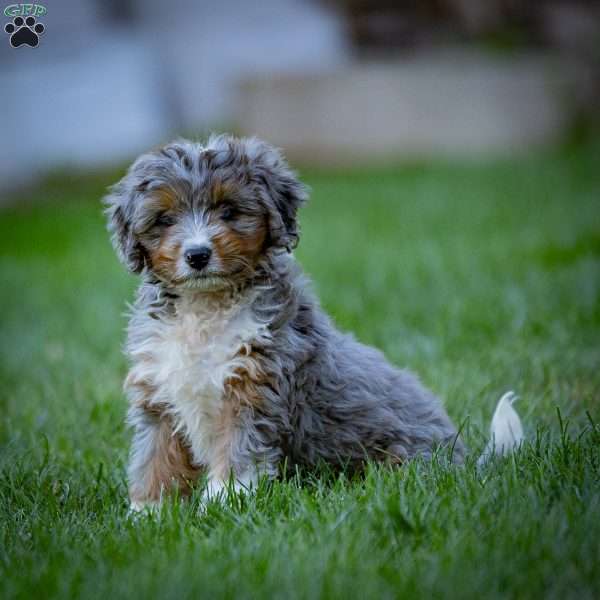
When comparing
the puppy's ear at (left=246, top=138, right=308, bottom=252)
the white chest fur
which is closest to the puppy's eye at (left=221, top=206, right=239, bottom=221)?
the puppy's ear at (left=246, top=138, right=308, bottom=252)

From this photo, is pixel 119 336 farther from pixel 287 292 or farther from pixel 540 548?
pixel 540 548

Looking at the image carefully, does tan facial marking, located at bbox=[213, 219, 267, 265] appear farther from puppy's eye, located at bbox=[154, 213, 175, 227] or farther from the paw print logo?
the paw print logo

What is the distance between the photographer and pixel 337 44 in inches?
957

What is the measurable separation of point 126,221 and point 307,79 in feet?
57.3

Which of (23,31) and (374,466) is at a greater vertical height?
(23,31)

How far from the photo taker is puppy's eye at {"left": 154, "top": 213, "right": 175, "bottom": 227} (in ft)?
14.9

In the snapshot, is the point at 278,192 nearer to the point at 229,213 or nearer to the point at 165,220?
the point at 229,213

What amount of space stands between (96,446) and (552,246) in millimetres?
6562

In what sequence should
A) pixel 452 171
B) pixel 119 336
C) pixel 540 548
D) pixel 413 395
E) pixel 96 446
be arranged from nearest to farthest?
1. pixel 540 548
2. pixel 413 395
3. pixel 96 446
4. pixel 119 336
5. pixel 452 171

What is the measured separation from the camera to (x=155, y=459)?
4.68 meters

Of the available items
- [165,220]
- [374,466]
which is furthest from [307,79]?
[374,466]

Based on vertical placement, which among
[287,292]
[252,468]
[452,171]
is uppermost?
[287,292]

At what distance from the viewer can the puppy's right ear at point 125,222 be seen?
4617 millimetres

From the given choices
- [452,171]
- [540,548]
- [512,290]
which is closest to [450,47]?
[452,171]
